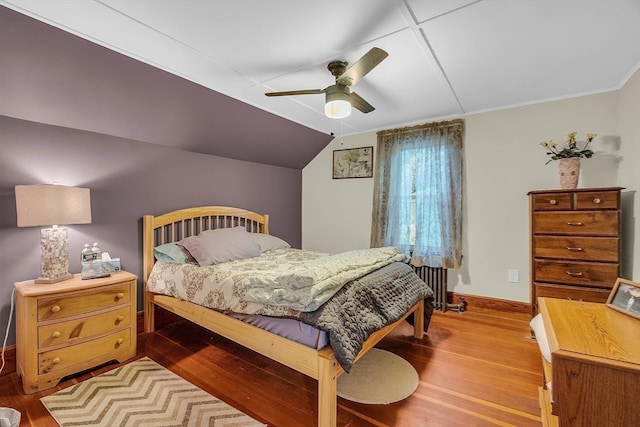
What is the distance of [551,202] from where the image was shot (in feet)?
8.43

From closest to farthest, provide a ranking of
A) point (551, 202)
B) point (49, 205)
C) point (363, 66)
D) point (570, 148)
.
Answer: point (363, 66), point (49, 205), point (551, 202), point (570, 148)

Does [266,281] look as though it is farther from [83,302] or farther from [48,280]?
[48,280]

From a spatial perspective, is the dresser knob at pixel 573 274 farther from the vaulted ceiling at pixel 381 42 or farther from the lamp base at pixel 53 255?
the lamp base at pixel 53 255

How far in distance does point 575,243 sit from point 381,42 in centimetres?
232

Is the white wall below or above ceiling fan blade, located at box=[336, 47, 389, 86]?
below

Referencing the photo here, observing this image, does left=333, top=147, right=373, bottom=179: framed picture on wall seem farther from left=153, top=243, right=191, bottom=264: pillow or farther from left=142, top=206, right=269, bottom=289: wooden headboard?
left=153, top=243, right=191, bottom=264: pillow

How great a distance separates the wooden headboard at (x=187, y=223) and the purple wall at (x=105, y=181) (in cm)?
11

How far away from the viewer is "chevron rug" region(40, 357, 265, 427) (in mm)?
1640

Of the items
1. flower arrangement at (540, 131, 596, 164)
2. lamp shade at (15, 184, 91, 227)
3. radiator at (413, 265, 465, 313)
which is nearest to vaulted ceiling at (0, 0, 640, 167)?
flower arrangement at (540, 131, 596, 164)

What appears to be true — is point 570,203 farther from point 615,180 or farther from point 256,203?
point 256,203

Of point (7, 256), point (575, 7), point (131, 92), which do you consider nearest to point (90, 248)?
point (7, 256)

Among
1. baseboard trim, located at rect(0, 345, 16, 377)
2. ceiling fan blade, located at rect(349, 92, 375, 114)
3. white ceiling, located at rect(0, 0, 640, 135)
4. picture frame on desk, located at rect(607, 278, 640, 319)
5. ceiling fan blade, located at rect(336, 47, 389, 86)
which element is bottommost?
baseboard trim, located at rect(0, 345, 16, 377)

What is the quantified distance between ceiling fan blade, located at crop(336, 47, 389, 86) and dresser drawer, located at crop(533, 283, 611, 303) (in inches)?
94.5

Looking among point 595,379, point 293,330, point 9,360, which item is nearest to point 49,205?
point 9,360
